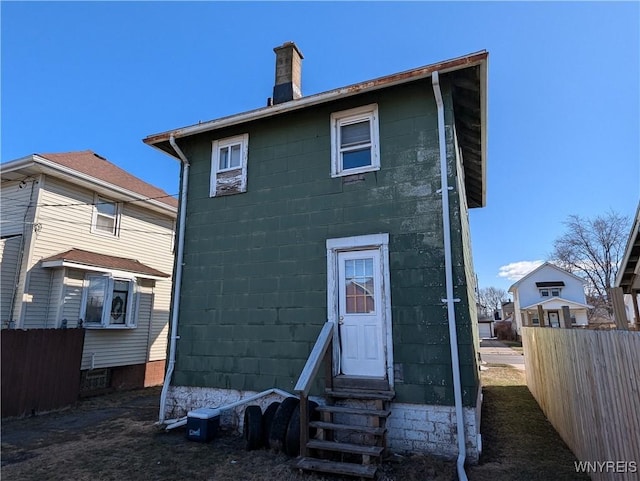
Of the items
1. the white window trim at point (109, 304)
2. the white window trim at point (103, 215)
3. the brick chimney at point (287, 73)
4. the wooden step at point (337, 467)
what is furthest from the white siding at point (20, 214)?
the wooden step at point (337, 467)

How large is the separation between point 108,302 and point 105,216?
271cm

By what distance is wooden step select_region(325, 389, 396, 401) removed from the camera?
536 centimetres

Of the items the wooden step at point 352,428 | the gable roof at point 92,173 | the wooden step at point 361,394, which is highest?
the gable roof at point 92,173

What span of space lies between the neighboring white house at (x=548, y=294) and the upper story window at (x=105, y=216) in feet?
111

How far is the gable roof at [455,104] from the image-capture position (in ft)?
18.9

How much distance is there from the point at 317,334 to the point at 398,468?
7.34 ft

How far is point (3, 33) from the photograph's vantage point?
880 cm

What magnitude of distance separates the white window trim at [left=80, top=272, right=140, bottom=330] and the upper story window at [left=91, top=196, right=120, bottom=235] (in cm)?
154

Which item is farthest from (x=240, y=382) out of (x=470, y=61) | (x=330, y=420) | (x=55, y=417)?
A: (x=470, y=61)

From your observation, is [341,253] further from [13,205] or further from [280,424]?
[13,205]

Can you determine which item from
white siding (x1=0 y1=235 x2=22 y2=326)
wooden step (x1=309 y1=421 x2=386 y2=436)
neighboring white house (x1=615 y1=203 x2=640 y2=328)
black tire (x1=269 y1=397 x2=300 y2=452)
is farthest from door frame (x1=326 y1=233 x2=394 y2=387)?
white siding (x1=0 y1=235 x2=22 y2=326)

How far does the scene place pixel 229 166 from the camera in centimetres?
774

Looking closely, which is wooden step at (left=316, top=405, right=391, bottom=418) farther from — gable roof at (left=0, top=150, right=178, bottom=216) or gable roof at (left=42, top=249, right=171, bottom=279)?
gable roof at (left=0, top=150, right=178, bottom=216)

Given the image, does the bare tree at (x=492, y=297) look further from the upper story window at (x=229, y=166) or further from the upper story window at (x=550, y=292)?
the upper story window at (x=229, y=166)
